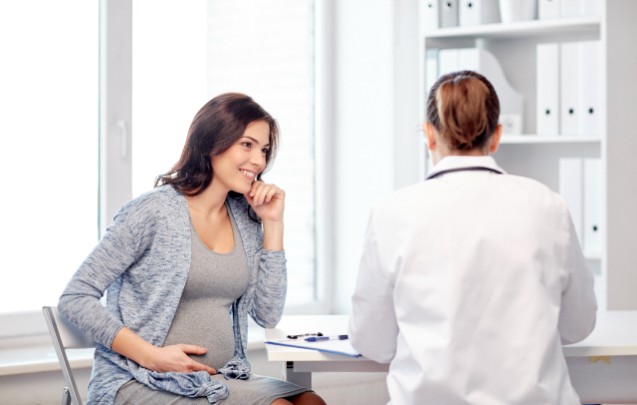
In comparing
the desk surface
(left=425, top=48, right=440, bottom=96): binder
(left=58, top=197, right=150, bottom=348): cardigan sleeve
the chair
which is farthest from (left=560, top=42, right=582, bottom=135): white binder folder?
the chair

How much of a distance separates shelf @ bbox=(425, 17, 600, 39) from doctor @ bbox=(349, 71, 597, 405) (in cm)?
165

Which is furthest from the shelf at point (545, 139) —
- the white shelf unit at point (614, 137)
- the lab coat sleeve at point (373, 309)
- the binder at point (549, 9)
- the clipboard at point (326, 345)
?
the lab coat sleeve at point (373, 309)

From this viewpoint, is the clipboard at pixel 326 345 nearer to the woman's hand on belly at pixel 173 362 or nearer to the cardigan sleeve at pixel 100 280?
the woman's hand on belly at pixel 173 362

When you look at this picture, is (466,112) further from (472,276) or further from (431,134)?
(472,276)

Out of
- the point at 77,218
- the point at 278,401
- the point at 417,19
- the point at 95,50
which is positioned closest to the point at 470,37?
the point at 417,19

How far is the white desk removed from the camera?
179 cm

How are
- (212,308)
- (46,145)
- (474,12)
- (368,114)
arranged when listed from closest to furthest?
(212,308) → (46,145) → (474,12) → (368,114)

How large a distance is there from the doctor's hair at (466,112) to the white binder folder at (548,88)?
1578mm

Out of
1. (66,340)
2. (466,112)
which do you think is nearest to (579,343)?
(466,112)

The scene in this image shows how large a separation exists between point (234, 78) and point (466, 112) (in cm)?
189

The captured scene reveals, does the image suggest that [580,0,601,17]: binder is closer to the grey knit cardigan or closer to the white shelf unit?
the white shelf unit

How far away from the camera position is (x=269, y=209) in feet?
7.25

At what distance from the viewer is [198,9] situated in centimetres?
325

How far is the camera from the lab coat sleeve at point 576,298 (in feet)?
5.16
